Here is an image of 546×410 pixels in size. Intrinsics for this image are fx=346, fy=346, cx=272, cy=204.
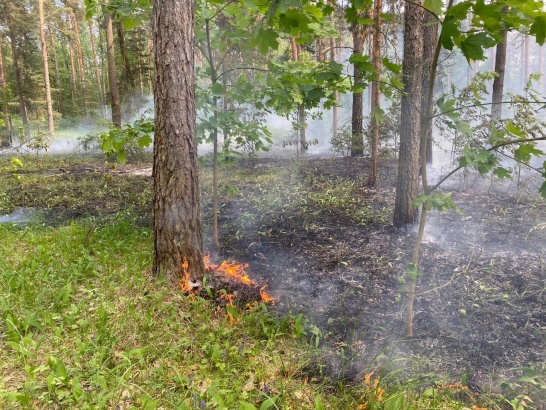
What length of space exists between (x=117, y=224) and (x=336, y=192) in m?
4.60

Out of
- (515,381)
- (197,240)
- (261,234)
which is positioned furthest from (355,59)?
(261,234)

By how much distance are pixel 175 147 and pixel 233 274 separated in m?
1.56

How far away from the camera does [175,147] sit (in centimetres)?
349

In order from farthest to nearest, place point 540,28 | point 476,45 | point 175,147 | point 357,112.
→ point 357,112 < point 175,147 < point 476,45 < point 540,28

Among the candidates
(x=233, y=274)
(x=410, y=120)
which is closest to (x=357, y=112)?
(x=410, y=120)

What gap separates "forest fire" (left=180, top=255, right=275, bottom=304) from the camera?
3.60 meters

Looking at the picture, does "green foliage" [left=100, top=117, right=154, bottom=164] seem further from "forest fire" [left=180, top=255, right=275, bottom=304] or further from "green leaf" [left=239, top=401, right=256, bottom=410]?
"green leaf" [left=239, top=401, right=256, bottom=410]

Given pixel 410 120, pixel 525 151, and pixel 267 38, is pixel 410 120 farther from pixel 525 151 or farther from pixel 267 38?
pixel 267 38

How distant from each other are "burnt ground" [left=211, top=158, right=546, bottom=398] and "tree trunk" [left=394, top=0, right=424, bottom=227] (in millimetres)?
454

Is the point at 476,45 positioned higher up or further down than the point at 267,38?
further down

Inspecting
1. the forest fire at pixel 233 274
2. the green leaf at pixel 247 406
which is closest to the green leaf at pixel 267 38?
the green leaf at pixel 247 406

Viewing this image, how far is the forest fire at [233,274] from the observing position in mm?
3603

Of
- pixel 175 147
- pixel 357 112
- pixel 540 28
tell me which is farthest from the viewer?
pixel 357 112

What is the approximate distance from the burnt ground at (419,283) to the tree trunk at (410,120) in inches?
17.9
